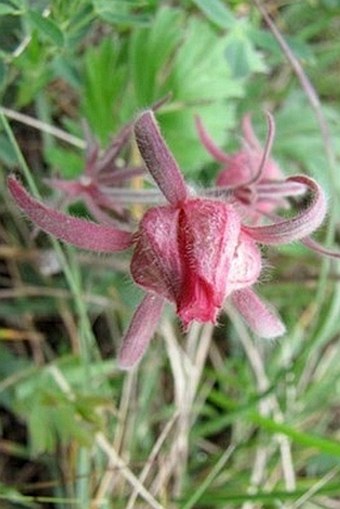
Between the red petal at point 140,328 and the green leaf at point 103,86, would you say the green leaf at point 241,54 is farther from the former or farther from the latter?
the red petal at point 140,328

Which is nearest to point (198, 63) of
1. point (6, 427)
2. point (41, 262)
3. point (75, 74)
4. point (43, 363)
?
point (75, 74)

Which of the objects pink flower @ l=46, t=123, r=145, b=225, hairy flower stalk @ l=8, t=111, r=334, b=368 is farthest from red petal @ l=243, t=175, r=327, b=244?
pink flower @ l=46, t=123, r=145, b=225

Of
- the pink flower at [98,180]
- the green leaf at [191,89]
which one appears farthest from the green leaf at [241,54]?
the pink flower at [98,180]

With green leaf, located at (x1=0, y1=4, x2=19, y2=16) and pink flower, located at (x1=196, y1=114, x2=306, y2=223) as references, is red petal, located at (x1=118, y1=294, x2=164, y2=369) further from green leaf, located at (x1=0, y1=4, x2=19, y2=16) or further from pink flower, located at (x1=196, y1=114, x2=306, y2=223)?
green leaf, located at (x1=0, y1=4, x2=19, y2=16)

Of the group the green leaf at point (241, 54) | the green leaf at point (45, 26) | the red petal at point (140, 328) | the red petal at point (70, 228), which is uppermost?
the green leaf at point (45, 26)

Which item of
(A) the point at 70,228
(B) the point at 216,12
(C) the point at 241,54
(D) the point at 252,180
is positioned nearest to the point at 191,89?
(C) the point at 241,54

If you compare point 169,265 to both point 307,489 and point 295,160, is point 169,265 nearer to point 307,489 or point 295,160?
point 307,489

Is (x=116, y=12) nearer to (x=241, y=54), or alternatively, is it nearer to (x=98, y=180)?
(x=98, y=180)
